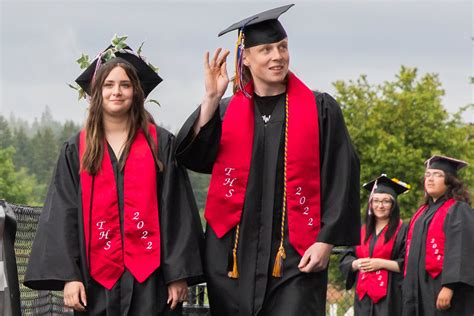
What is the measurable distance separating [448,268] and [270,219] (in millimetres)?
5656

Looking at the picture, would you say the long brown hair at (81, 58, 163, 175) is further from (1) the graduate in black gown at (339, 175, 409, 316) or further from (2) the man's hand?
(1) the graduate in black gown at (339, 175, 409, 316)

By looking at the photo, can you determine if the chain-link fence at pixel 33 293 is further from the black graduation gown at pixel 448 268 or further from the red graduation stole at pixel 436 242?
the red graduation stole at pixel 436 242

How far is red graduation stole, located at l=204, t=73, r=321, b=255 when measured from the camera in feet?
22.5

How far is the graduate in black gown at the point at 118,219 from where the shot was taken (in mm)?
6895

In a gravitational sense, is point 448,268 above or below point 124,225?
below

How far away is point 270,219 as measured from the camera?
6.88 metres

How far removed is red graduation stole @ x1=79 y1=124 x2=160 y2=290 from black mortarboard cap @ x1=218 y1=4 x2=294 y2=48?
3.08 feet

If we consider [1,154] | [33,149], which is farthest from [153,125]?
[33,149]

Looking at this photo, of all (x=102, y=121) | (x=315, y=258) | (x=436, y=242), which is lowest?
(x=436, y=242)

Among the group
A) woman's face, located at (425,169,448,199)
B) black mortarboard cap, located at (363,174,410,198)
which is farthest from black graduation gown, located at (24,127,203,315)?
black mortarboard cap, located at (363,174,410,198)

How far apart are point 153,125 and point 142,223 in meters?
0.64

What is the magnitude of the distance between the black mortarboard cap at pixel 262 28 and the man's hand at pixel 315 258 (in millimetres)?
1234

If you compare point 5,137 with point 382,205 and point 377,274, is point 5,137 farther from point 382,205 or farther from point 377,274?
point 377,274

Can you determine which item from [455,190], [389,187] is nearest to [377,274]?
[389,187]
